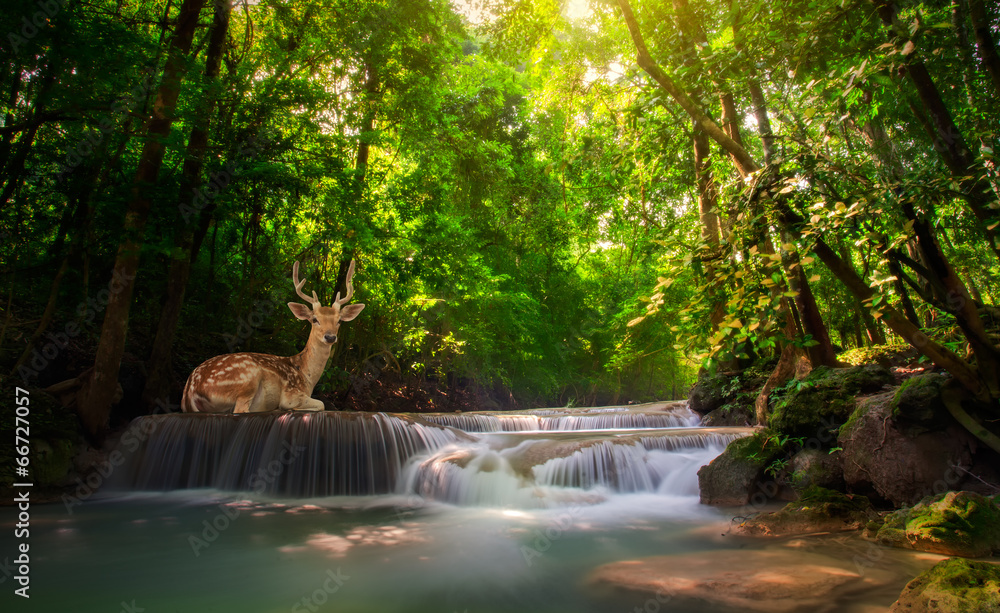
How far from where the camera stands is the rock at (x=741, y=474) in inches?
221

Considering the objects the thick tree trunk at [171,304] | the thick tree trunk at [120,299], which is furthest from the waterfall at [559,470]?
the thick tree trunk at [171,304]

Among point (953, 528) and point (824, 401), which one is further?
point (824, 401)

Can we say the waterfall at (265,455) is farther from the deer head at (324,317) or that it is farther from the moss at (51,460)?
the deer head at (324,317)

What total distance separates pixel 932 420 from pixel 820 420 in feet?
4.45

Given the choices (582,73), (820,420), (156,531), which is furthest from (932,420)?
(156,531)

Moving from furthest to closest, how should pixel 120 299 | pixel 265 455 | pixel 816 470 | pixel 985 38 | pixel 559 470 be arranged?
pixel 559 470 → pixel 265 455 → pixel 120 299 → pixel 816 470 → pixel 985 38

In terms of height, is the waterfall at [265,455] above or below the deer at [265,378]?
below

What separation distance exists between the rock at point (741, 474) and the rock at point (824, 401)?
32cm

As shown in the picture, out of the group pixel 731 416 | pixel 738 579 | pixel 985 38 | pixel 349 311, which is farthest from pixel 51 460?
pixel 731 416

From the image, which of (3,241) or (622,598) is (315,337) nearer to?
(3,241)

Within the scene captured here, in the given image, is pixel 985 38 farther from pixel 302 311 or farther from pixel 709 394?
pixel 709 394

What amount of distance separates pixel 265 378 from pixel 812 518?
6.88 m

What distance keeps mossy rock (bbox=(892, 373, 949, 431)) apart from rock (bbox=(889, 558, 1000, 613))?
2388 mm

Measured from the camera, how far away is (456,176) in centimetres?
1276
